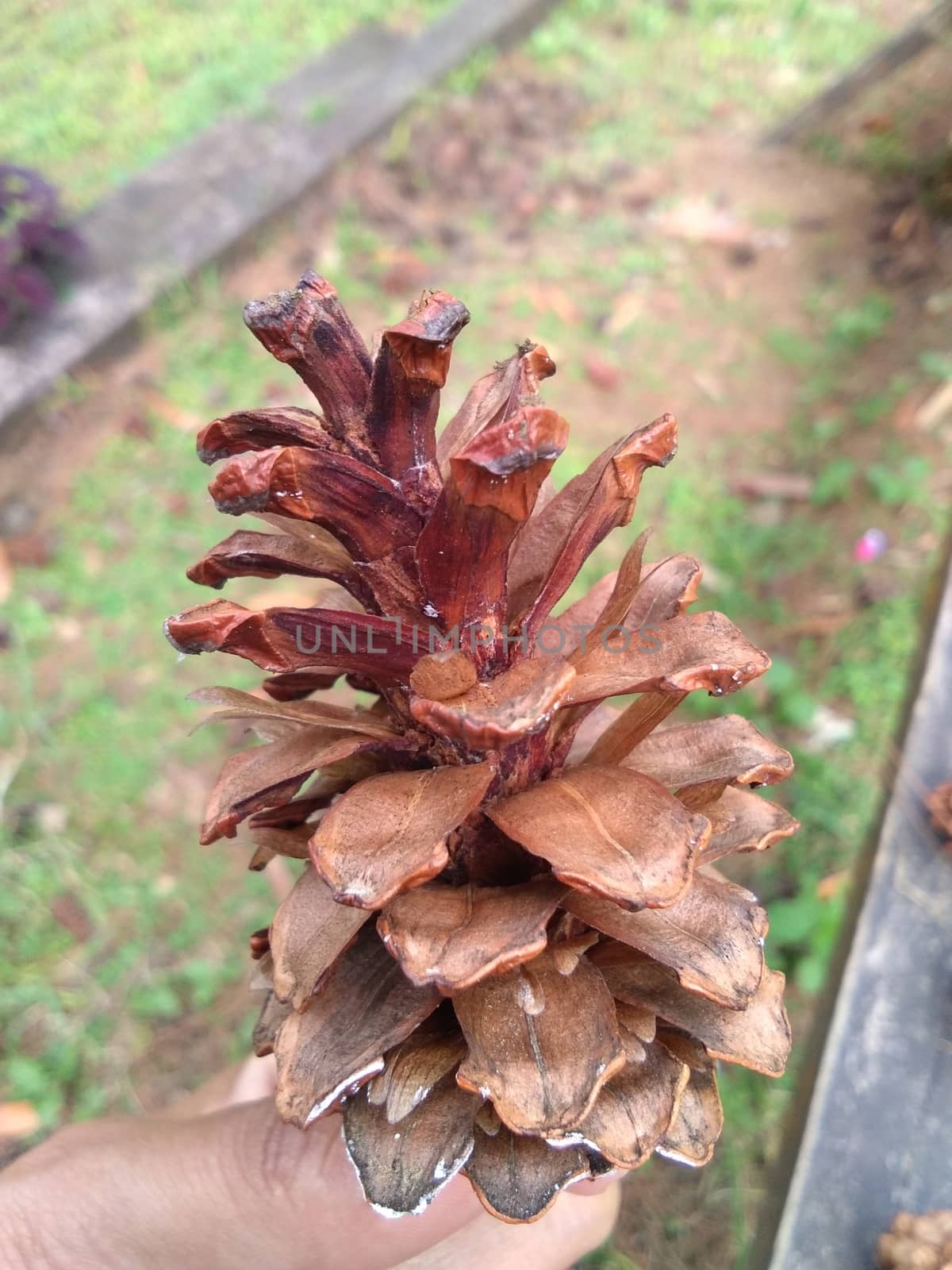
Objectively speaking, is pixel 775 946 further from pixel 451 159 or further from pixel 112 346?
pixel 451 159

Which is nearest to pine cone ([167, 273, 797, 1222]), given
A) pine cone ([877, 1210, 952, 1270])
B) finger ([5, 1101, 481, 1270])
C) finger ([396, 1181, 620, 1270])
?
finger ([5, 1101, 481, 1270])

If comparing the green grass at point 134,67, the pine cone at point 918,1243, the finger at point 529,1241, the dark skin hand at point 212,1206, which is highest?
the green grass at point 134,67

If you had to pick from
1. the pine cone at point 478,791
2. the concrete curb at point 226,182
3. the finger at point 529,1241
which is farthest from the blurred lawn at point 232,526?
the pine cone at point 478,791

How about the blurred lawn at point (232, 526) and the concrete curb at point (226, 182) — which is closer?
the blurred lawn at point (232, 526)

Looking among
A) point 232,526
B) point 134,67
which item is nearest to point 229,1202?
point 232,526
